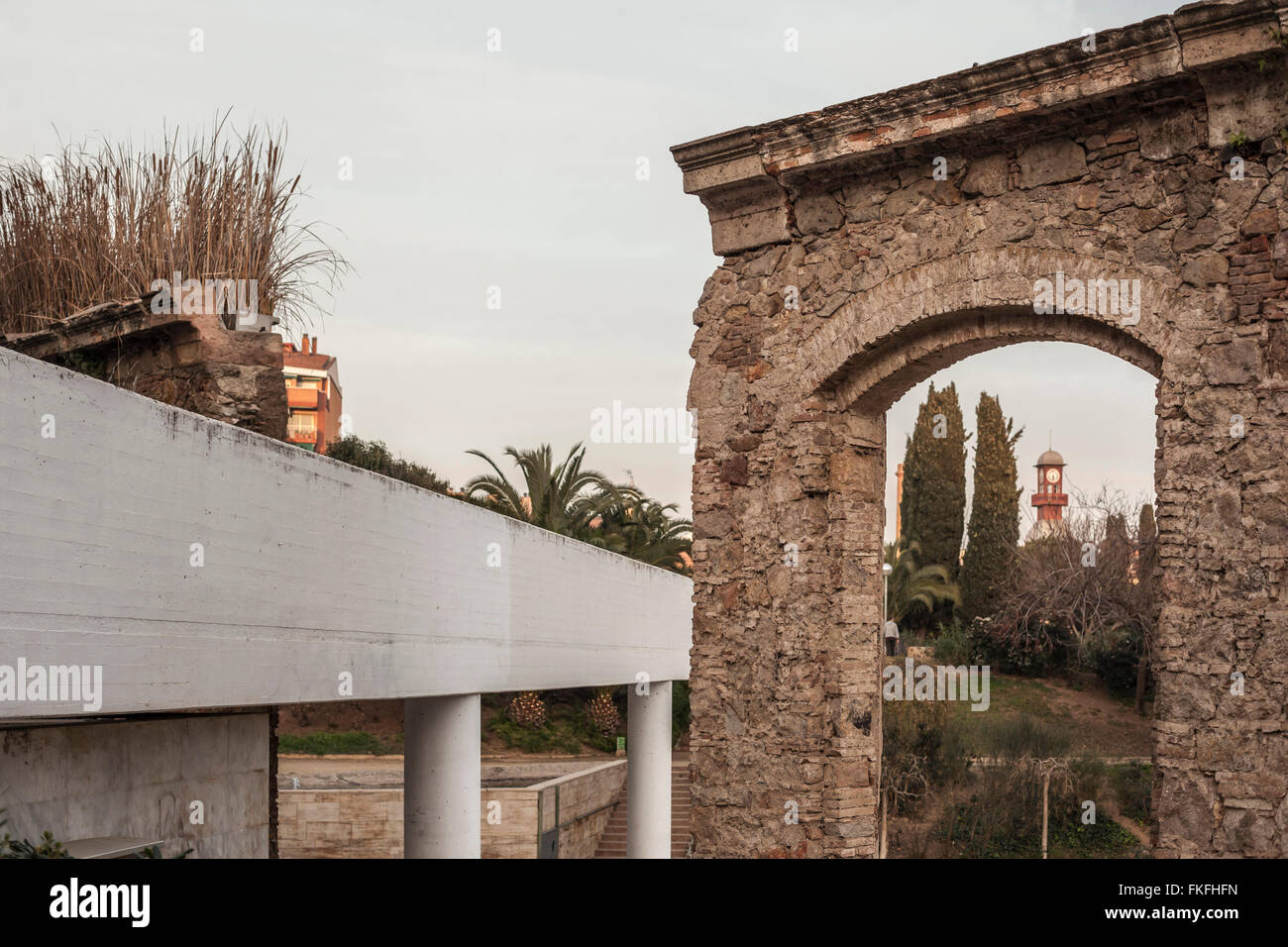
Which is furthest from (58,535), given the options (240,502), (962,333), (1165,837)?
(1165,837)

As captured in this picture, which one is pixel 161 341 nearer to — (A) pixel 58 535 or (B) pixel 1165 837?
(A) pixel 58 535

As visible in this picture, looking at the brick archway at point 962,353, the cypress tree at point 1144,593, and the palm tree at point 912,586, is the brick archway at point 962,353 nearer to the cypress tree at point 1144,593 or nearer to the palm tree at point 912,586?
the cypress tree at point 1144,593

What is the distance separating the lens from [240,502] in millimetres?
6918

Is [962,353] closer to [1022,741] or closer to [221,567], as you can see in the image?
[221,567]

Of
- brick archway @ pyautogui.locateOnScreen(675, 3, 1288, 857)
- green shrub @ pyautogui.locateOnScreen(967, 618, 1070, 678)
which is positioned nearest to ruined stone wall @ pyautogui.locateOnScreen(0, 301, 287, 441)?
brick archway @ pyautogui.locateOnScreen(675, 3, 1288, 857)

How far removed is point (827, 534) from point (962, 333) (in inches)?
58.0

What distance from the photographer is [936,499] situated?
30141 millimetres

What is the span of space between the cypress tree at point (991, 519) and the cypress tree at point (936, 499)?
365mm

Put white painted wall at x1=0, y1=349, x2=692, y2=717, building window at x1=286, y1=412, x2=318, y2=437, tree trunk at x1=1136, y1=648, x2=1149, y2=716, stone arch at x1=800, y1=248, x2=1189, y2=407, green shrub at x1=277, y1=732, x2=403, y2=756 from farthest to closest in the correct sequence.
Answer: building window at x1=286, y1=412, x2=318, y2=437 < tree trunk at x1=1136, y1=648, x2=1149, y2=716 < green shrub at x1=277, y1=732, x2=403, y2=756 < stone arch at x1=800, y1=248, x2=1189, y2=407 < white painted wall at x1=0, y1=349, x2=692, y2=717

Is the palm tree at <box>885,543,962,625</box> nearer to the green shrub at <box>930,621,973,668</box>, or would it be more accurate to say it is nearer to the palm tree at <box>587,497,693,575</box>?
the green shrub at <box>930,621,973,668</box>

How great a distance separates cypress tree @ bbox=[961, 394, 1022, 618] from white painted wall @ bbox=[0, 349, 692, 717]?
20179 mm

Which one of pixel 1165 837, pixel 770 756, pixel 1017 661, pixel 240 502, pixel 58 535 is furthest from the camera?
pixel 1017 661

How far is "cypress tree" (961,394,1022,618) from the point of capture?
95.5 feet
